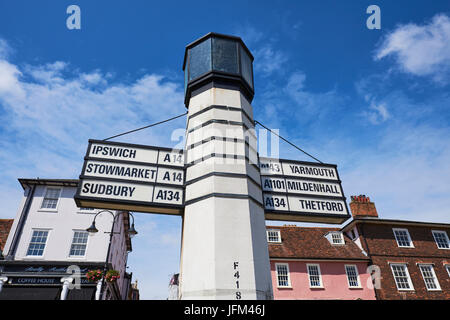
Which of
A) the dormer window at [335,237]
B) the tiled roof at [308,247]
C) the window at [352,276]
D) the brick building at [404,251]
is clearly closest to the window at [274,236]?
the tiled roof at [308,247]

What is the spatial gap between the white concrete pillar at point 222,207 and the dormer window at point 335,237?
25.3 meters

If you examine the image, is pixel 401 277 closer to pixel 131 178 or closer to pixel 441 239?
pixel 441 239

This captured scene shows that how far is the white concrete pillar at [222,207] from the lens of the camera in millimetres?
3816

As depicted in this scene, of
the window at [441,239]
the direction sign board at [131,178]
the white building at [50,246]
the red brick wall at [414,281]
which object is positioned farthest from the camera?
the window at [441,239]

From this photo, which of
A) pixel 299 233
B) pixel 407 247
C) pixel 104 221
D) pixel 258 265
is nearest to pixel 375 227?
pixel 407 247

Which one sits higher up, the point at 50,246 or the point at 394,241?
the point at 394,241

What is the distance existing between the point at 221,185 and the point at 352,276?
24845 mm

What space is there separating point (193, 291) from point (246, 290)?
0.72 metres

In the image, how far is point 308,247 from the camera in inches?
1022

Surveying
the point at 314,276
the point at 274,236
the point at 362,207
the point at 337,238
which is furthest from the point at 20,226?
the point at 362,207

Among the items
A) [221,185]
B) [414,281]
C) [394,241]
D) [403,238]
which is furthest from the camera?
[403,238]

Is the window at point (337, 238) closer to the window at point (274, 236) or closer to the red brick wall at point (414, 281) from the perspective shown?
the red brick wall at point (414, 281)

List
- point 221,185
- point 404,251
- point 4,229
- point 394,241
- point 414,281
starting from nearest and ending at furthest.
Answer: point 221,185 < point 414,281 < point 4,229 < point 404,251 < point 394,241
